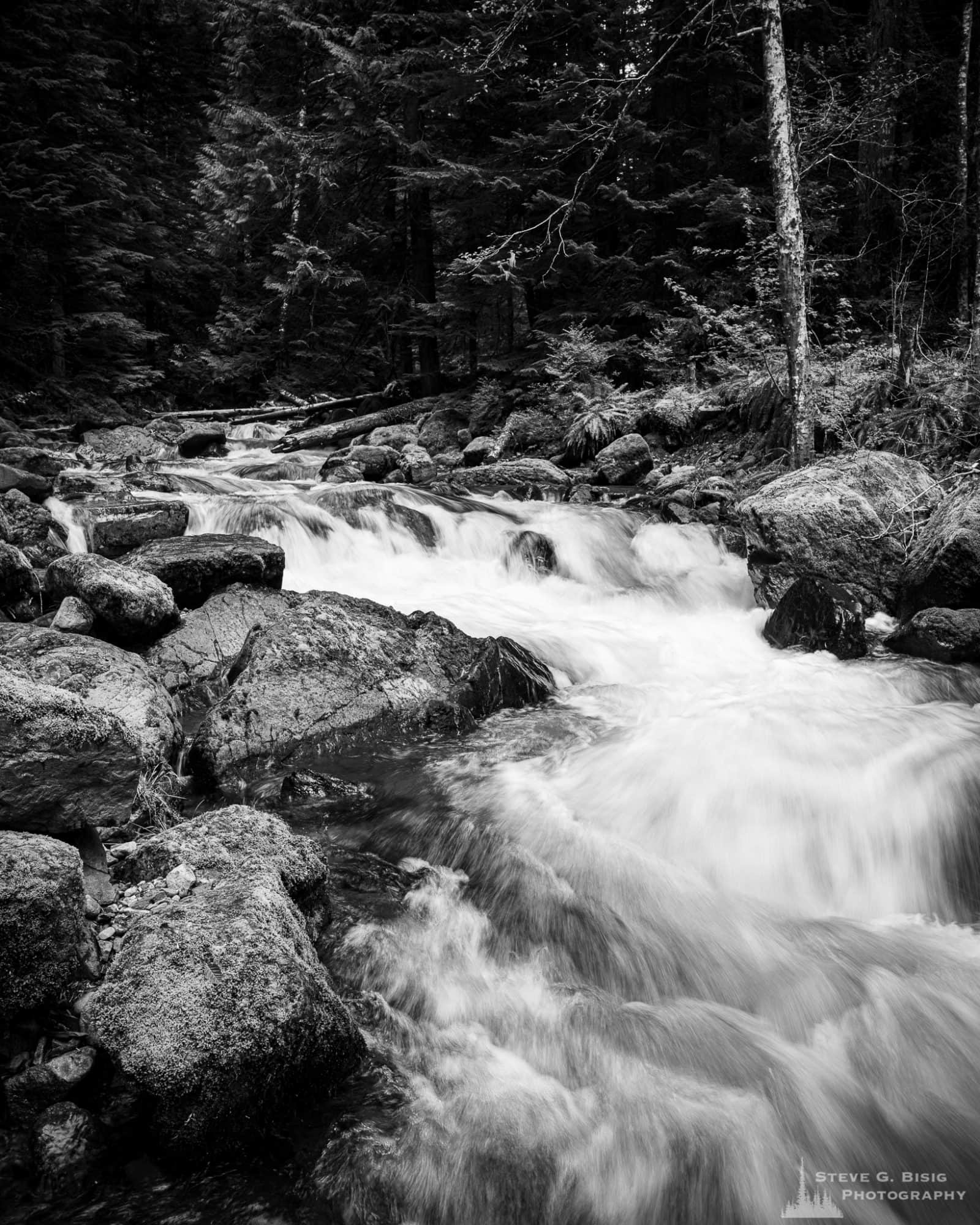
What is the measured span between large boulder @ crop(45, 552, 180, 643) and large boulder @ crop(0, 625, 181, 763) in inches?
32.0

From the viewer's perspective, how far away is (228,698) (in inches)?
187

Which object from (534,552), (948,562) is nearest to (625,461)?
(534,552)

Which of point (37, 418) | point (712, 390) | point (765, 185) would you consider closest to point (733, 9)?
point (712, 390)

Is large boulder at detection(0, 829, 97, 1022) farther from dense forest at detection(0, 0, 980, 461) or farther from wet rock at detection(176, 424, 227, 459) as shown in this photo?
wet rock at detection(176, 424, 227, 459)

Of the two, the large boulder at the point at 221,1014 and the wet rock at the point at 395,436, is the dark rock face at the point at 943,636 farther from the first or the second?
the wet rock at the point at 395,436

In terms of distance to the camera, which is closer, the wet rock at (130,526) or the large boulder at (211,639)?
the large boulder at (211,639)

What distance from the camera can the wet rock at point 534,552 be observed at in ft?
29.4

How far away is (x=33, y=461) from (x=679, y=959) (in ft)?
40.4

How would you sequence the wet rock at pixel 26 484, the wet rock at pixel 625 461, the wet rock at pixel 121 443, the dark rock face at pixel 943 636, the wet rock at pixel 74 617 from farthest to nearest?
the wet rock at pixel 121 443
the wet rock at pixel 625 461
the wet rock at pixel 26 484
the dark rock face at pixel 943 636
the wet rock at pixel 74 617

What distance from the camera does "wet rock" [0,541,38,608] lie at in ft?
18.9

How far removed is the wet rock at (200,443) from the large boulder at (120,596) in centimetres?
1181

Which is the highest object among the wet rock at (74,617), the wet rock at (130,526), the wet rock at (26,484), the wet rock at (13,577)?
the wet rock at (26,484)

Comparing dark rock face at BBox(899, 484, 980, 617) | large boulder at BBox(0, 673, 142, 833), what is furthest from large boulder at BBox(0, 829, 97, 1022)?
dark rock face at BBox(899, 484, 980, 617)

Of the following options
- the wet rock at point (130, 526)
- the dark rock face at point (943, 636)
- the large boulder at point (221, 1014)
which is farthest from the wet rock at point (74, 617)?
the dark rock face at point (943, 636)
